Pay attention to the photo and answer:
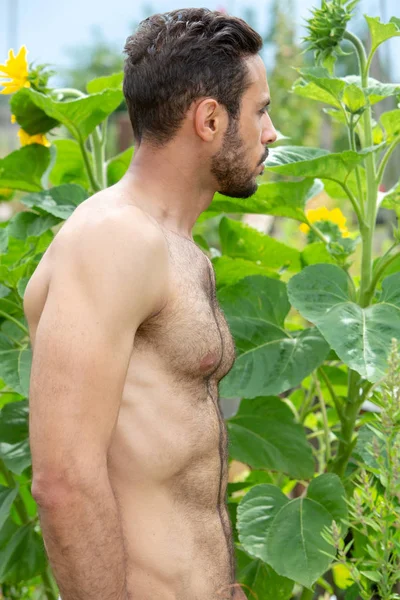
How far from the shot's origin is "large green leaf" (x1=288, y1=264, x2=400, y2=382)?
1845 millimetres

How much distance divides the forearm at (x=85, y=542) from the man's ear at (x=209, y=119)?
1.92ft

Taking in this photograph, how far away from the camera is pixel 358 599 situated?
2.55m

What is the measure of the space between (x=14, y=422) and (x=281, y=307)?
0.70 meters

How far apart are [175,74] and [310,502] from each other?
0.99 metres

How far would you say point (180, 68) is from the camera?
1.55 m

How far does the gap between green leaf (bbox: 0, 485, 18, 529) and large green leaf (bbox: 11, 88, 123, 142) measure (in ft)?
2.97

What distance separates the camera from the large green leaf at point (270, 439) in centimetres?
226

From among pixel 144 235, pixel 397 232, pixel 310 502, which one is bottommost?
pixel 310 502

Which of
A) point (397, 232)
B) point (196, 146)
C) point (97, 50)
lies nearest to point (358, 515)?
point (196, 146)

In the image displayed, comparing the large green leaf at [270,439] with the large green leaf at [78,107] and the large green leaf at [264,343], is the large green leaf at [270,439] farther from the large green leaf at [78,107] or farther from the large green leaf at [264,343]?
the large green leaf at [78,107]

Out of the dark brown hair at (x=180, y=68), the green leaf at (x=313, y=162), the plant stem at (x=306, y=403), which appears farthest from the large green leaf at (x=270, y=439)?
the dark brown hair at (x=180, y=68)

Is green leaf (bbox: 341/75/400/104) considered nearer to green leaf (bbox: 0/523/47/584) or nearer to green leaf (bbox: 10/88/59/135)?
green leaf (bbox: 10/88/59/135)

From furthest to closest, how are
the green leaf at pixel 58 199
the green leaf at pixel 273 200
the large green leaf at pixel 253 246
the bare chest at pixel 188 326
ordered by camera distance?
the large green leaf at pixel 253 246
the green leaf at pixel 58 199
the green leaf at pixel 273 200
the bare chest at pixel 188 326

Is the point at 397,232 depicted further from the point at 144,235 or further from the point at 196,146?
the point at 144,235
